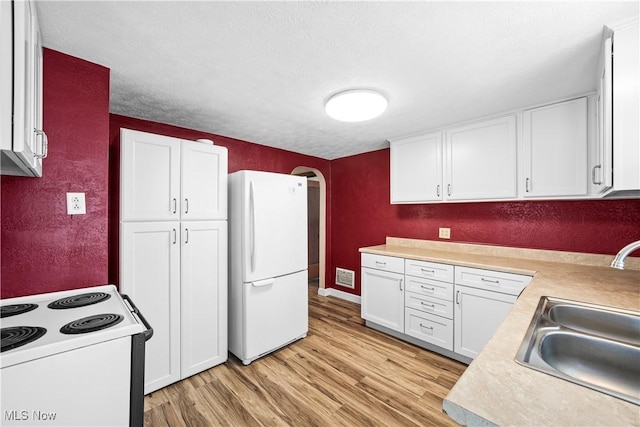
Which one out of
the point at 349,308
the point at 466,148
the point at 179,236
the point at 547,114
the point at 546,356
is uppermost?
the point at 547,114

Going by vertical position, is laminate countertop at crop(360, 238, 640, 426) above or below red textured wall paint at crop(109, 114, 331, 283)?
below

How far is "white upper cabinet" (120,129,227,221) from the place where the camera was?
1.80 m

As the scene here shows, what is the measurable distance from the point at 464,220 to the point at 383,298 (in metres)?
1.21

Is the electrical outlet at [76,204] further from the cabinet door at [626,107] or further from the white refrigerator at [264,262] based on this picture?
the cabinet door at [626,107]

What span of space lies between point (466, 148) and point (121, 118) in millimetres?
3182

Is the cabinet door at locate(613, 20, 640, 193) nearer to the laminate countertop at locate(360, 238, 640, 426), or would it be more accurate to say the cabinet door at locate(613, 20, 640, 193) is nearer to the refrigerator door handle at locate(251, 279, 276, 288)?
the laminate countertop at locate(360, 238, 640, 426)

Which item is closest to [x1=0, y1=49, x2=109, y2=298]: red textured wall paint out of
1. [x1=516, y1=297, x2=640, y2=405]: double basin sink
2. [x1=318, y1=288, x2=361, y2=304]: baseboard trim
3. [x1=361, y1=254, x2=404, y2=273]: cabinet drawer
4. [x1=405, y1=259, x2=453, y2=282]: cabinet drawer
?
[x1=516, y1=297, x2=640, y2=405]: double basin sink

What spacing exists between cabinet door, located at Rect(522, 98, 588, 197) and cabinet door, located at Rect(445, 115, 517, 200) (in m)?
0.11

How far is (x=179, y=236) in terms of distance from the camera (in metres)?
2.01

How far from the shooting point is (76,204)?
57.8 inches

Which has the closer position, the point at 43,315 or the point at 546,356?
the point at 546,356

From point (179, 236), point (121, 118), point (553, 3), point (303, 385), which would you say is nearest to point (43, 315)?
point (179, 236)

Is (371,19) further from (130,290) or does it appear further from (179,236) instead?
(130,290)

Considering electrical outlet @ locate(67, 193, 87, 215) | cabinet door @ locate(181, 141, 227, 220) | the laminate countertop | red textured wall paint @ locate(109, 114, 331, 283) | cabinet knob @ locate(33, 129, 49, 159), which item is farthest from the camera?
cabinet door @ locate(181, 141, 227, 220)
